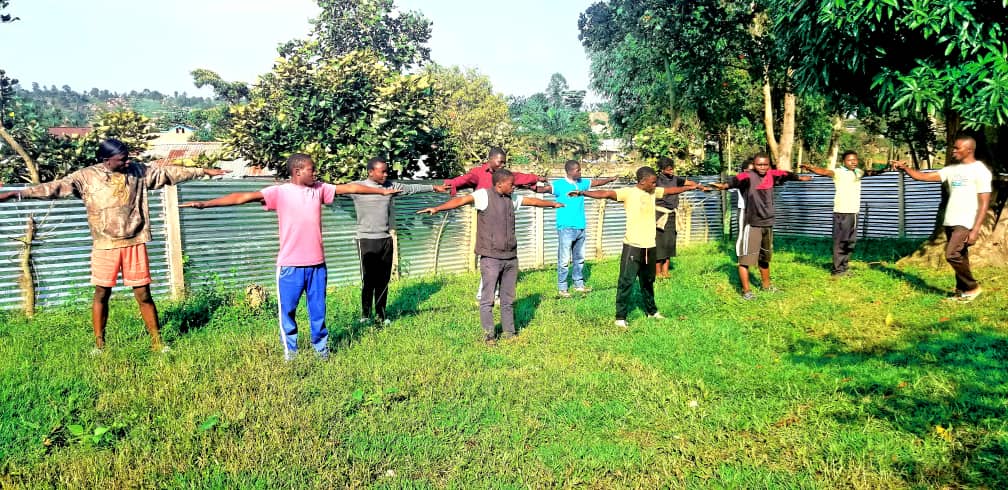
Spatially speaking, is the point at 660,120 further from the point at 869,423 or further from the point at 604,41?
the point at 869,423

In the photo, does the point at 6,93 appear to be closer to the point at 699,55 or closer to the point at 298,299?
the point at 298,299

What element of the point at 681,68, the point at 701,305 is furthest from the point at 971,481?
the point at 681,68

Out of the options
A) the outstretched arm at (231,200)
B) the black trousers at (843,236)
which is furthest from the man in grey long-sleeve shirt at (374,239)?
the black trousers at (843,236)

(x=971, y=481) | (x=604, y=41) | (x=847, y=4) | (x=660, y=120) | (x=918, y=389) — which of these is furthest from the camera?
(x=660, y=120)

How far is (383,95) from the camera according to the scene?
34.6 ft

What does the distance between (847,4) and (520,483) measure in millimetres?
7481

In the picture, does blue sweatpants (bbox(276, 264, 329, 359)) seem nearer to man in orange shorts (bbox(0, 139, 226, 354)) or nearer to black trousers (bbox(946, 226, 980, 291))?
man in orange shorts (bbox(0, 139, 226, 354))

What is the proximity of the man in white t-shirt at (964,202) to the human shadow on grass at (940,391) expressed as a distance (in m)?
1.03

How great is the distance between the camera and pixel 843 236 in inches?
387

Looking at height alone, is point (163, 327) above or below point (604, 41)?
below

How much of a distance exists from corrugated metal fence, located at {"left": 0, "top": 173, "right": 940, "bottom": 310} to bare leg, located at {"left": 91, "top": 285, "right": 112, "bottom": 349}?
9.40 feet

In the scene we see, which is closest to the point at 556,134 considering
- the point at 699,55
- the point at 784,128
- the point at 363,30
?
the point at 363,30

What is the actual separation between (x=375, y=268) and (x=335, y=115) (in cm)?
449

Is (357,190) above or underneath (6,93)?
underneath
